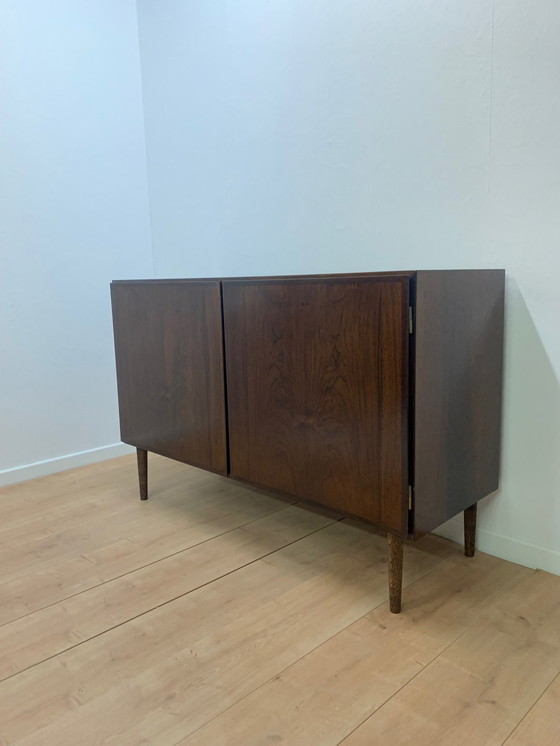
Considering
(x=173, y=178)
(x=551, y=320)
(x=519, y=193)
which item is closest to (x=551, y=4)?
(x=519, y=193)

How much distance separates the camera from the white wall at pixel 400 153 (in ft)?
4.42

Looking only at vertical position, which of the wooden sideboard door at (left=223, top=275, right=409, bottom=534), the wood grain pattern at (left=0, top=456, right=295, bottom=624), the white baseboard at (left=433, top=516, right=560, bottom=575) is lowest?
→ the wood grain pattern at (left=0, top=456, right=295, bottom=624)

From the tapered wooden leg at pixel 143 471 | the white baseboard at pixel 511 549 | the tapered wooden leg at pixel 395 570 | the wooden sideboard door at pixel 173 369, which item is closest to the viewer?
the tapered wooden leg at pixel 395 570

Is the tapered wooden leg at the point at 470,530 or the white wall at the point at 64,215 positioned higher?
the white wall at the point at 64,215

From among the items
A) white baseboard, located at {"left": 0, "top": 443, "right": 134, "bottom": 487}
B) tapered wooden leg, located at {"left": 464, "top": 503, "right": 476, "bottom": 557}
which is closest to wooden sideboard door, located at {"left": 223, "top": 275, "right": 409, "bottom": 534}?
tapered wooden leg, located at {"left": 464, "top": 503, "right": 476, "bottom": 557}

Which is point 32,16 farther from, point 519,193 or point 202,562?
point 202,562

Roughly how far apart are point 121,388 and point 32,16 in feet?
4.70

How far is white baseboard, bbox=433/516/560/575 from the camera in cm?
141

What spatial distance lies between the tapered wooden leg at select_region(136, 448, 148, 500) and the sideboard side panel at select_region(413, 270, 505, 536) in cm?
106

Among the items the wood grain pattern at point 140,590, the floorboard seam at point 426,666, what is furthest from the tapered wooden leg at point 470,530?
the wood grain pattern at point 140,590

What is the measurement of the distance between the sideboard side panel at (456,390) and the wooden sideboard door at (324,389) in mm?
53

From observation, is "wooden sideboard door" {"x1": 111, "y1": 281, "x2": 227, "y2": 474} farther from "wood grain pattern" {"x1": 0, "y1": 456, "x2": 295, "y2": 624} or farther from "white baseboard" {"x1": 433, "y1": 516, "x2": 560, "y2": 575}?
"white baseboard" {"x1": 433, "y1": 516, "x2": 560, "y2": 575}

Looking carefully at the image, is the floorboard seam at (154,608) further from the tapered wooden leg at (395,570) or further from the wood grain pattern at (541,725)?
the wood grain pattern at (541,725)

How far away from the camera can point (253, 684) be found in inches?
41.6
